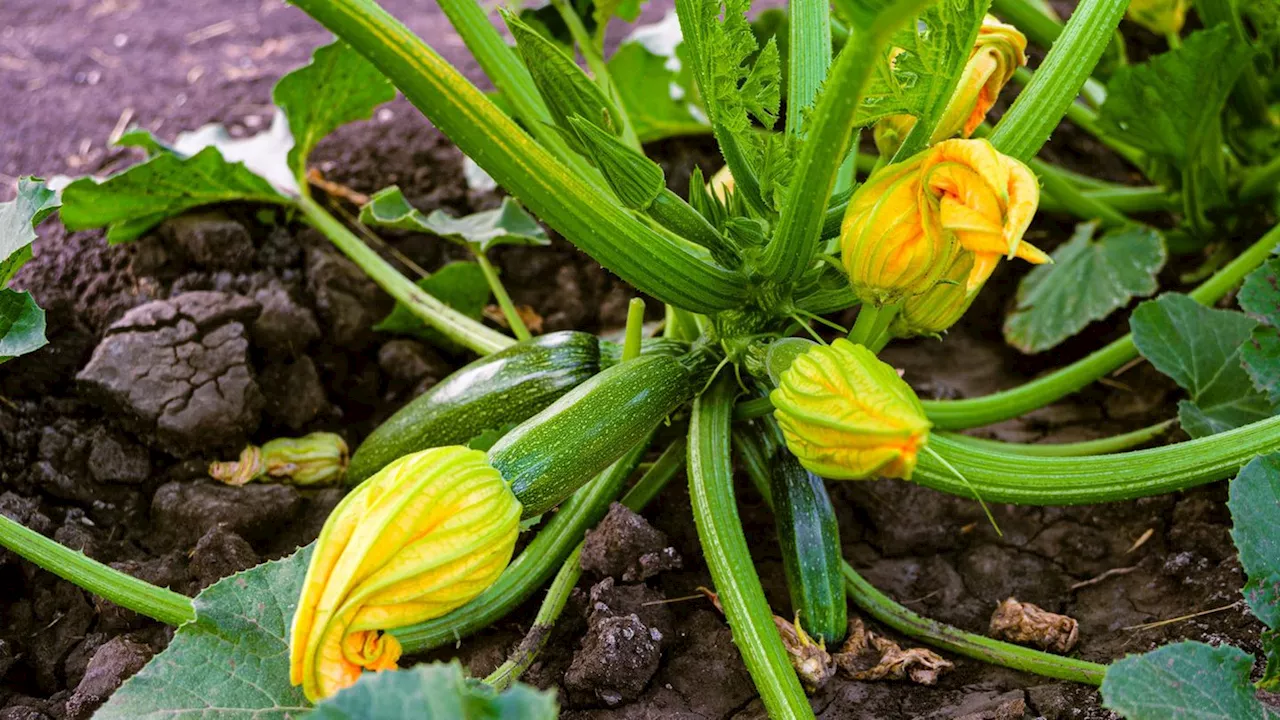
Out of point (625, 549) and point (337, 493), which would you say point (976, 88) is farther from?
point (337, 493)

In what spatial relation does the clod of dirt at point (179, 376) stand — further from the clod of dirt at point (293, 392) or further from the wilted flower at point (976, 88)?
the wilted flower at point (976, 88)

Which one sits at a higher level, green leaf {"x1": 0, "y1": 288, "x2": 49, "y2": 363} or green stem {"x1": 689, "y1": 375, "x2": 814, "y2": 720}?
green leaf {"x1": 0, "y1": 288, "x2": 49, "y2": 363}

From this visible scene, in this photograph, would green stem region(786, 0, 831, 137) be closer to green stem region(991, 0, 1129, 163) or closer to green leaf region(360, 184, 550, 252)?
green stem region(991, 0, 1129, 163)

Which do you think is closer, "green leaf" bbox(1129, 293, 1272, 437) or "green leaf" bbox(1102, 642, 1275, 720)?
→ "green leaf" bbox(1102, 642, 1275, 720)

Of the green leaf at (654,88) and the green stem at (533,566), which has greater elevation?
the green leaf at (654,88)

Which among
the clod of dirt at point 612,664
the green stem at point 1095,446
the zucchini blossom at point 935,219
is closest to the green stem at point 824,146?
the zucchini blossom at point 935,219

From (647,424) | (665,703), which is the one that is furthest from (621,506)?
(665,703)

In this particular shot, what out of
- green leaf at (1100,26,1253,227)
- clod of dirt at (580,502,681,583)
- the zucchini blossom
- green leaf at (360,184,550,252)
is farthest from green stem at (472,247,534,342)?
green leaf at (1100,26,1253,227)
